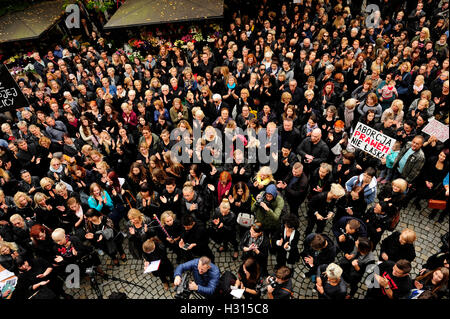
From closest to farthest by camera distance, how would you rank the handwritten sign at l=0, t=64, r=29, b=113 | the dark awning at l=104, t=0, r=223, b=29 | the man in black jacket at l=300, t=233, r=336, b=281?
the man in black jacket at l=300, t=233, r=336, b=281 → the handwritten sign at l=0, t=64, r=29, b=113 → the dark awning at l=104, t=0, r=223, b=29

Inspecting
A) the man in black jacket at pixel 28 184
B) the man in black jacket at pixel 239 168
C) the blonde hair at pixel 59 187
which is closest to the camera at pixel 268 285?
the man in black jacket at pixel 239 168

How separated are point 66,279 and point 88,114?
463 cm

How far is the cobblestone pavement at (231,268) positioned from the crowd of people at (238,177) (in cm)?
15

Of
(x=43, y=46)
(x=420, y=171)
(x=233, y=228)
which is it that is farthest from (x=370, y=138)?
(x=43, y=46)

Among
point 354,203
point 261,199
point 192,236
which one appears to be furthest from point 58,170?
point 354,203

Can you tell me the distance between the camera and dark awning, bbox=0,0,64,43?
13430 mm

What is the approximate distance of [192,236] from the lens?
5035 mm

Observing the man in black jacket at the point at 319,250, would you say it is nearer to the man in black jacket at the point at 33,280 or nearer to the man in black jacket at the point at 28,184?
the man in black jacket at the point at 33,280

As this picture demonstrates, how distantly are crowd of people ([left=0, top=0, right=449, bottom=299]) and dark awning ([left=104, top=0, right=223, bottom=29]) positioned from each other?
3279 millimetres

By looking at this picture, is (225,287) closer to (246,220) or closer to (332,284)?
(246,220)

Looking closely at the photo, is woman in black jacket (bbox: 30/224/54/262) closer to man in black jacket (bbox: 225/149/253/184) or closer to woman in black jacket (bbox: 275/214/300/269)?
man in black jacket (bbox: 225/149/253/184)

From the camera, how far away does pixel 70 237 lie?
17.2ft

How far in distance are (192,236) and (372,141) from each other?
4068mm

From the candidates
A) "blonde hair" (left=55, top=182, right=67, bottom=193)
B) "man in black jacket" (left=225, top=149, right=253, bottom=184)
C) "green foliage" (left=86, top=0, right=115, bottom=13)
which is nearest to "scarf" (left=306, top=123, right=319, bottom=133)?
"man in black jacket" (left=225, top=149, right=253, bottom=184)
